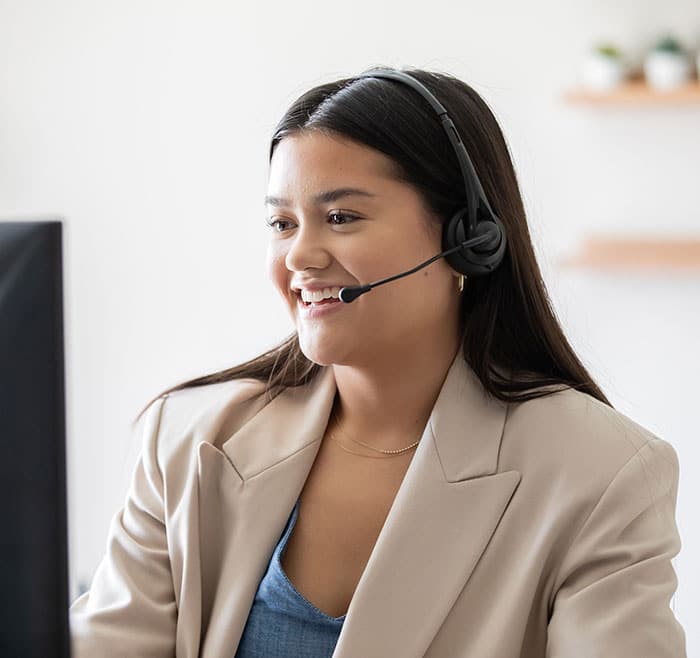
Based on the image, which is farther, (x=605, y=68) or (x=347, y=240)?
(x=605, y=68)

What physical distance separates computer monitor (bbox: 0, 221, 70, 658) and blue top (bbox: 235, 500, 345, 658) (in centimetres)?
65

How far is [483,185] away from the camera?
142 cm

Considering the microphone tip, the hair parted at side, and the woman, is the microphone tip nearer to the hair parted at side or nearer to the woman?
the woman

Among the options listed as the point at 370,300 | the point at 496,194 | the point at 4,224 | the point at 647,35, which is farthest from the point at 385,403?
the point at 647,35

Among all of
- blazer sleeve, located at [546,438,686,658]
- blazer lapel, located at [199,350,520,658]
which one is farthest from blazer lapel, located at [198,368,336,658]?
blazer sleeve, located at [546,438,686,658]

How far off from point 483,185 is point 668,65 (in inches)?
63.4

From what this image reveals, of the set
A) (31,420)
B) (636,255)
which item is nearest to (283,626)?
(31,420)

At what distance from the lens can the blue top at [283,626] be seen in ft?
4.32

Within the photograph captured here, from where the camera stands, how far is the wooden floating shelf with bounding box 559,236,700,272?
286 centimetres

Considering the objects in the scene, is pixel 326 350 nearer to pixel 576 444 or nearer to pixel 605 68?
pixel 576 444

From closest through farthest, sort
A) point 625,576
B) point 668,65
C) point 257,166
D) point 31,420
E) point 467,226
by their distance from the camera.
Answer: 1. point 31,420
2. point 625,576
3. point 467,226
4. point 668,65
5. point 257,166

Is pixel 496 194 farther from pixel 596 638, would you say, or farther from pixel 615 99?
pixel 615 99

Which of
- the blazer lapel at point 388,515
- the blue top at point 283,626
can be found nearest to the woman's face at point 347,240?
the blazer lapel at point 388,515

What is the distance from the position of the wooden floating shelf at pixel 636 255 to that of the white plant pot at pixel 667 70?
393 mm
